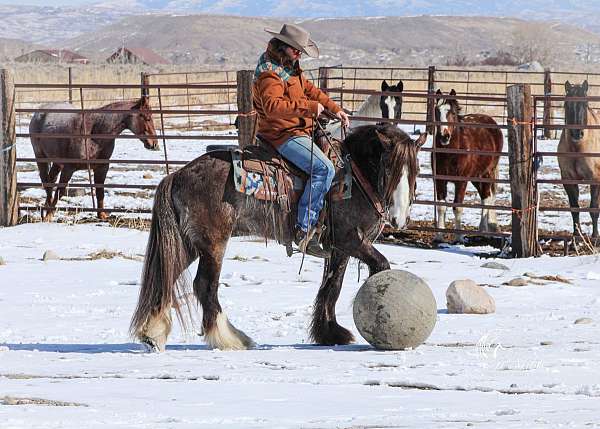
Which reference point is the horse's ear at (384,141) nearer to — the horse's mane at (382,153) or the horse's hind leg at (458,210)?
the horse's mane at (382,153)

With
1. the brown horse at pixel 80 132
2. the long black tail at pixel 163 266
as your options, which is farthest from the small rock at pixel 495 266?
the brown horse at pixel 80 132

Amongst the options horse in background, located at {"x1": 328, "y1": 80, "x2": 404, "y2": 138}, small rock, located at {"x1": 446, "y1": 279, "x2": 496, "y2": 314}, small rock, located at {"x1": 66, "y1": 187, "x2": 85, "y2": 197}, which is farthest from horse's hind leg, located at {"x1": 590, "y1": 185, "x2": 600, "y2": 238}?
small rock, located at {"x1": 66, "y1": 187, "x2": 85, "y2": 197}

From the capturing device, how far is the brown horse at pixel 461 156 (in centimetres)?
1393

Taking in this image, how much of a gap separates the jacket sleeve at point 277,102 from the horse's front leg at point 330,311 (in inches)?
39.5

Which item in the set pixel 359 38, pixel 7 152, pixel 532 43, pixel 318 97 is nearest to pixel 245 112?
pixel 7 152

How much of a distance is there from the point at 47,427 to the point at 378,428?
1.38 m

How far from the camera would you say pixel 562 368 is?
6.23m

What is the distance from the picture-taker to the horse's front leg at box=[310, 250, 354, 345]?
24.3 ft

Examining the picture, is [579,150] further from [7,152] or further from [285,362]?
[285,362]

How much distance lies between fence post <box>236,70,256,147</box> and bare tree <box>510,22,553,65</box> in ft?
321

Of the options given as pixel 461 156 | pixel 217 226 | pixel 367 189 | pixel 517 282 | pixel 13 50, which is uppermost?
pixel 367 189

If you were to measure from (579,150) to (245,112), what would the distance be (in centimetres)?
423

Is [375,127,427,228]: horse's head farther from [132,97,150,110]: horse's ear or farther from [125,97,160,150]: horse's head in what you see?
[125,97,160,150]: horse's head

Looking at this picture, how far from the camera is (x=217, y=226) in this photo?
7.17 metres
